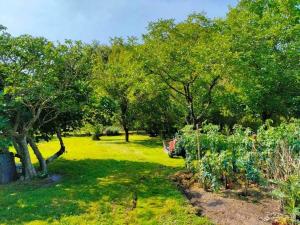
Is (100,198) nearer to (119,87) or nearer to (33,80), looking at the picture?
(33,80)

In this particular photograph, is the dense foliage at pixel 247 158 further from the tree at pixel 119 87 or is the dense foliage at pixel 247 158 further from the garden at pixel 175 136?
the tree at pixel 119 87

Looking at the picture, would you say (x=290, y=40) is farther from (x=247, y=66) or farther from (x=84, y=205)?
(x=84, y=205)

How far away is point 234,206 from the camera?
9398 mm

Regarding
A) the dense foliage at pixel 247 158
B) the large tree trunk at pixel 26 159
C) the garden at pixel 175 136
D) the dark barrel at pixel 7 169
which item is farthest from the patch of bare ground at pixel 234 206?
the dark barrel at pixel 7 169

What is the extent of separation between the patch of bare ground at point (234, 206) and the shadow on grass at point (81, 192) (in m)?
0.93

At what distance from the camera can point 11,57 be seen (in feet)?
42.9

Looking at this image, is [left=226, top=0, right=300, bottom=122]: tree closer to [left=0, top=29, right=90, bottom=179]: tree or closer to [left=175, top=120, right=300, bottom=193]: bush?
[left=175, top=120, right=300, bottom=193]: bush

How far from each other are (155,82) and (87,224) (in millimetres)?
11925

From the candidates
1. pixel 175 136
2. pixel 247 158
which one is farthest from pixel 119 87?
pixel 247 158

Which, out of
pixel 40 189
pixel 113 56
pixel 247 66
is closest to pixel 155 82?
pixel 247 66

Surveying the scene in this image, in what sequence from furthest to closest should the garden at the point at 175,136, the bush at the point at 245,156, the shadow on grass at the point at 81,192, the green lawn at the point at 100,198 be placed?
the bush at the point at 245,156 < the shadow on grass at the point at 81,192 < the garden at the point at 175,136 < the green lawn at the point at 100,198

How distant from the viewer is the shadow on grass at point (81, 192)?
391 inches

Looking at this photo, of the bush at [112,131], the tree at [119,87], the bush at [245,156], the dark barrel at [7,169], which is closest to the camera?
the bush at [245,156]

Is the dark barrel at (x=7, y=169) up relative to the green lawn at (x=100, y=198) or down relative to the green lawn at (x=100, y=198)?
up
